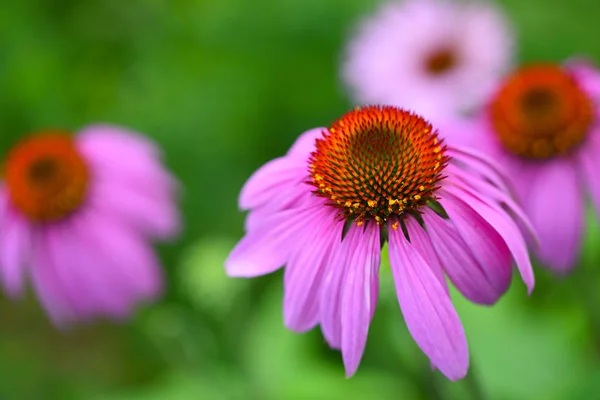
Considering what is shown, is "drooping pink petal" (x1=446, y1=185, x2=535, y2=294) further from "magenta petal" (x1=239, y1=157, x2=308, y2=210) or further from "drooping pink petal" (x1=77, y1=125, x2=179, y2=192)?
"drooping pink petal" (x1=77, y1=125, x2=179, y2=192)

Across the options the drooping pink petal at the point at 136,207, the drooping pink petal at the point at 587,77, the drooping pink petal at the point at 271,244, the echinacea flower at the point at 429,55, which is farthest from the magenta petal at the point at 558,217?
the echinacea flower at the point at 429,55

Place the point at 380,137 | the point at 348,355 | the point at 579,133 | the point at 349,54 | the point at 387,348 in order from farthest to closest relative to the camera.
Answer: the point at 349,54 < the point at 387,348 < the point at 579,133 < the point at 380,137 < the point at 348,355

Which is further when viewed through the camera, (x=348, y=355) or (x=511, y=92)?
(x=511, y=92)

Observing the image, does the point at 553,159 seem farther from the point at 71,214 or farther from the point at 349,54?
the point at 349,54

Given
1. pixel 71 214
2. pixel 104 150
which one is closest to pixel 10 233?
pixel 71 214

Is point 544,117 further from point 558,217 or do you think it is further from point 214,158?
point 214,158

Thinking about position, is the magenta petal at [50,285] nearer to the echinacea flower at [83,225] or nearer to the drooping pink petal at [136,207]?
the echinacea flower at [83,225]
